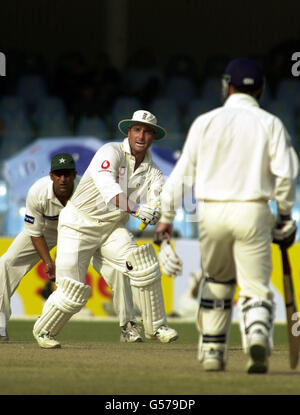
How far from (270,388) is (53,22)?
51.4 feet

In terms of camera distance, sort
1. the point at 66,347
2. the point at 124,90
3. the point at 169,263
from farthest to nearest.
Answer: the point at 124,90 < the point at 66,347 < the point at 169,263

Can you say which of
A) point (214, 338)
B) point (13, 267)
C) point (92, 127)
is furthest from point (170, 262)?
point (92, 127)

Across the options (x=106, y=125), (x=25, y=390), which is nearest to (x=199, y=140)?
(x=25, y=390)

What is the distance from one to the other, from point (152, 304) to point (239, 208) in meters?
2.71

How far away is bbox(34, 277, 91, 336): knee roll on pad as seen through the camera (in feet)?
25.7

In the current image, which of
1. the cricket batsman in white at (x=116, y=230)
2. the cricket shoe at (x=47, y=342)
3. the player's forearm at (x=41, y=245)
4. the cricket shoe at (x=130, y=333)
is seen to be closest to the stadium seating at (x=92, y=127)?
the player's forearm at (x=41, y=245)

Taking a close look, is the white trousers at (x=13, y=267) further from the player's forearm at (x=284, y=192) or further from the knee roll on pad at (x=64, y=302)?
the player's forearm at (x=284, y=192)

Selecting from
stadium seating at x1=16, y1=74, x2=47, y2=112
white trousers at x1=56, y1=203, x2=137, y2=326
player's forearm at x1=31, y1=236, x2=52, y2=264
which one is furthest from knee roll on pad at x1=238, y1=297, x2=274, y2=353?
stadium seating at x1=16, y1=74, x2=47, y2=112

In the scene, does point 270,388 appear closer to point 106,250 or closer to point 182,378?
→ point 182,378

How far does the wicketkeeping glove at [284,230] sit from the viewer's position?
19.6ft

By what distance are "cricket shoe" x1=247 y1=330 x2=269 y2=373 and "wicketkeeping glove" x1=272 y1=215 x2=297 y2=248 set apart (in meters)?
0.64

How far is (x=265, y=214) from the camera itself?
5895 mm

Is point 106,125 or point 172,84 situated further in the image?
point 172,84

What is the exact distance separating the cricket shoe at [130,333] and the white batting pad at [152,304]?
1.89 ft
